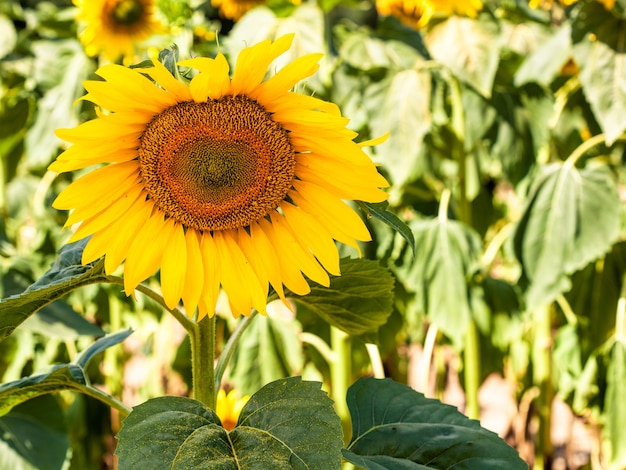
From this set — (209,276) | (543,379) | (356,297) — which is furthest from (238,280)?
(543,379)

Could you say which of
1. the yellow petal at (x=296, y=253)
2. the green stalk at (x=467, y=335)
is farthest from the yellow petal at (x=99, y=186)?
the green stalk at (x=467, y=335)

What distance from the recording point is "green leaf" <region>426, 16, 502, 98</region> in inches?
52.3

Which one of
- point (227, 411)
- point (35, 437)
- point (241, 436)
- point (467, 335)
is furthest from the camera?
point (467, 335)

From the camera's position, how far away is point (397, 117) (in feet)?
4.36

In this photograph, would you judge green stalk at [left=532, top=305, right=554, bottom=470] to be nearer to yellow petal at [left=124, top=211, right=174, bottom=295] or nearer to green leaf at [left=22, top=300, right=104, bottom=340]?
green leaf at [left=22, top=300, right=104, bottom=340]

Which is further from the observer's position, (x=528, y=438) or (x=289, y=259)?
(x=528, y=438)

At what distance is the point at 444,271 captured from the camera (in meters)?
1.36

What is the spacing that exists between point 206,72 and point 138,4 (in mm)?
1281

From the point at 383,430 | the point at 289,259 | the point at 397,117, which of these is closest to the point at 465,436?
the point at 383,430

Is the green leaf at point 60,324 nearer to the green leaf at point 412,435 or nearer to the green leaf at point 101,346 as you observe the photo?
the green leaf at point 101,346

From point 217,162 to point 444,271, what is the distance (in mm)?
789

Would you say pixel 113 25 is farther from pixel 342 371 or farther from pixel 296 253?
pixel 296 253

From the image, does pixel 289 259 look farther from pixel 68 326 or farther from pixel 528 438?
pixel 528 438

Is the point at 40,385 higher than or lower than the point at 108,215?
lower
